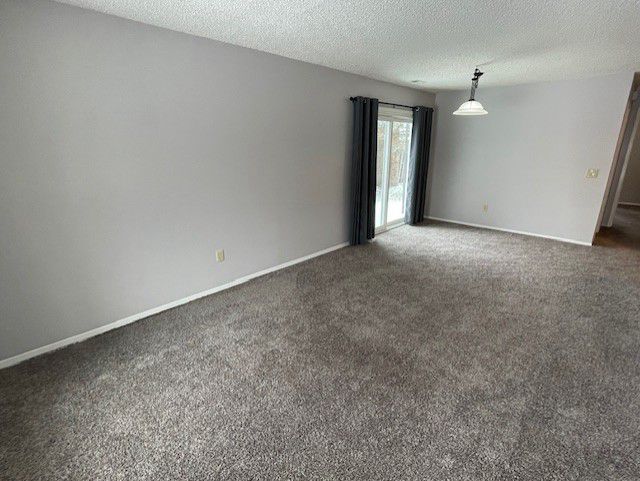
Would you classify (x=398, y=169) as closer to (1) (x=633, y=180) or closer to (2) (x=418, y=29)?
(2) (x=418, y=29)

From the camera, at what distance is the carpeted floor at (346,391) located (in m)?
1.55

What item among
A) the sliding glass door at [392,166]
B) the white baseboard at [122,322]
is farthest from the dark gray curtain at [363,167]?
the white baseboard at [122,322]

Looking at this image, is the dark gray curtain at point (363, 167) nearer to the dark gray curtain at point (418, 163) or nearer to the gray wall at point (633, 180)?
the dark gray curtain at point (418, 163)

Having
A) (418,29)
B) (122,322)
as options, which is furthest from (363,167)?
(122,322)

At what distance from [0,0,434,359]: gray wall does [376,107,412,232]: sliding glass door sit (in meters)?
1.64

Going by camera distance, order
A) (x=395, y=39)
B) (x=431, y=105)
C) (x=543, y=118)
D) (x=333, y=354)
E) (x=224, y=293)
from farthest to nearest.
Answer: (x=431, y=105), (x=543, y=118), (x=224, y=293), (x=395, y=39), (x=333, y=354)

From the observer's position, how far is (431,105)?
5.68m

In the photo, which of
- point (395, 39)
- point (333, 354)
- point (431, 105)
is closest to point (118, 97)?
point (395, 39)

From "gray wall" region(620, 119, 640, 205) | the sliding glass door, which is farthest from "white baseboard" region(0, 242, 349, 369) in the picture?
"gray wall" region(620, 119, 640, 205)

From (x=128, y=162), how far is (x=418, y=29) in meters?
2.36

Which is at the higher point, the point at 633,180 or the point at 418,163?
the point at 418,163

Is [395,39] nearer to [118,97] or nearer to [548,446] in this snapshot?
[118,97]

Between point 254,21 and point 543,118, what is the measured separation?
14.4 feet

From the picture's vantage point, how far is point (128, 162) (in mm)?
2451
